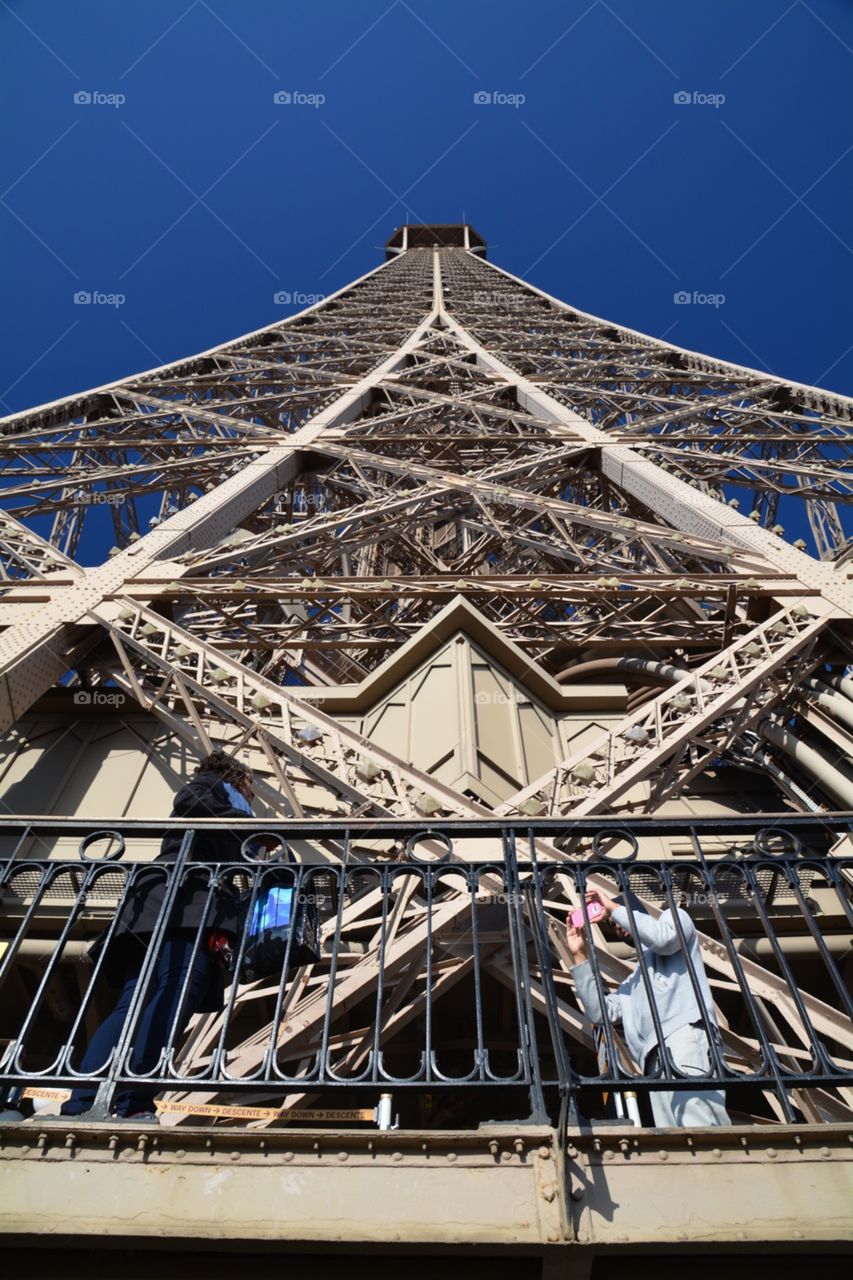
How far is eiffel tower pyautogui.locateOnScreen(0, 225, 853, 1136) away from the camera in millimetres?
6230

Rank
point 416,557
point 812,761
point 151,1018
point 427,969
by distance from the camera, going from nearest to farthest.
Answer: point 427,969
point 151,1018
point 812,761
point 416,557

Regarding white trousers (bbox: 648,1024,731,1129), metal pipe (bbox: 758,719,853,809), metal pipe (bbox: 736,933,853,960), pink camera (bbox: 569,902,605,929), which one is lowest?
white trousers (bbox: 648,1024,731,1129)

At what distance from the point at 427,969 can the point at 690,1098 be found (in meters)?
1.24

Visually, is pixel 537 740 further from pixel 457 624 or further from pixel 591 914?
pixel 591 914

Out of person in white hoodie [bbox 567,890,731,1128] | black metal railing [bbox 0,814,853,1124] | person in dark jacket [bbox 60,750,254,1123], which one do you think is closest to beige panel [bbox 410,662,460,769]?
black metal railing [bbox 0,814,853,1124]

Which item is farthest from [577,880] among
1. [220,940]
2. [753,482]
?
[753,482]

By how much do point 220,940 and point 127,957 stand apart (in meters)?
0.47

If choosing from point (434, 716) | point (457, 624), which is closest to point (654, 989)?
point (434, 716)

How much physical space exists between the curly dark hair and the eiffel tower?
1.24ft

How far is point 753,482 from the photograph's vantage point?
1292cm

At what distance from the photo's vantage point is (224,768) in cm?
541

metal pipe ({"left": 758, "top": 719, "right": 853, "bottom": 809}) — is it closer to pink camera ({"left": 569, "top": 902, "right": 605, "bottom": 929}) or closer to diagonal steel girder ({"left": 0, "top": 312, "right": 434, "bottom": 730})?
pink camera ({"left": 569, "top": 902, "right": 605, "bottom": 929})

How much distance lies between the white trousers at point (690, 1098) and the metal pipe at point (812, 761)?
3.38 m

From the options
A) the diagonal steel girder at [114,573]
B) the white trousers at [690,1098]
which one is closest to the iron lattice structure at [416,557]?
the diagonal steel girder at [114,573]
